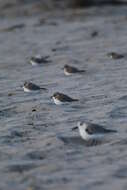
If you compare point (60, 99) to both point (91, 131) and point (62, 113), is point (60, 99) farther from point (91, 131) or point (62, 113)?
point (91, 131)

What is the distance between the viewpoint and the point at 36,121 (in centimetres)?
869

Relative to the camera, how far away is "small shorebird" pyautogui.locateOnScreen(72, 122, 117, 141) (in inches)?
293

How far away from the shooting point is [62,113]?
907 cm

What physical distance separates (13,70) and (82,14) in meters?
9.60

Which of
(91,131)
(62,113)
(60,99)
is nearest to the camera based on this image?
(91,131)

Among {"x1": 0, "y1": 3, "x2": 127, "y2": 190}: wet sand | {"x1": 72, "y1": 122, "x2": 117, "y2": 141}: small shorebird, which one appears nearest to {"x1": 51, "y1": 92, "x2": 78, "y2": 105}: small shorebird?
{"x1": 0, "y1": 3, "x2": 127, "y2": 190}: wet sand

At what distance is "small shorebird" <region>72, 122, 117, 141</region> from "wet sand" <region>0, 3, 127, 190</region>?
126mm

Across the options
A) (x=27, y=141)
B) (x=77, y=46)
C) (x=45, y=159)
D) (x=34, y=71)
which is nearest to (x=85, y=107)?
(x=27, y=141)

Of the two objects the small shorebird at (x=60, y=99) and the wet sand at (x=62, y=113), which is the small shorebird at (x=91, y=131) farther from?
the small shorebird at (x=60, y=99)

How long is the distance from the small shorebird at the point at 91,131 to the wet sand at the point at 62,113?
0.41 ft

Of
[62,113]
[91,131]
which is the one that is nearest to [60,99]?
[62,113]

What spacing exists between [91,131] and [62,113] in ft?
5.47

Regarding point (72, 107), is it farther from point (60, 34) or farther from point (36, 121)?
point (60, 34)

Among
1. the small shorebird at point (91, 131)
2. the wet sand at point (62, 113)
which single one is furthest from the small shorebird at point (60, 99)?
the small shorebird at point (91, 131)
